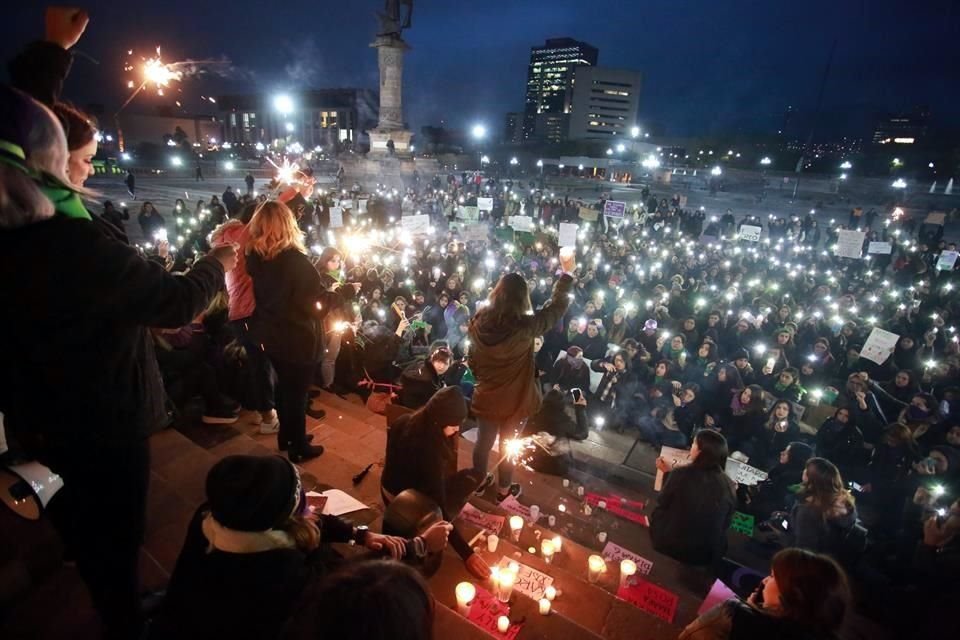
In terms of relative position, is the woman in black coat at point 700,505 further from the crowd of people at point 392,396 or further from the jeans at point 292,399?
the jeans at point 292,399

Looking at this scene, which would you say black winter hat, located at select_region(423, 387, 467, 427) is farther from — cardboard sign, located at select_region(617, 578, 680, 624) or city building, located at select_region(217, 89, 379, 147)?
city building, located at select_region(217, 89, 379, 147)

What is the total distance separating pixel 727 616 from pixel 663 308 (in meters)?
8.98

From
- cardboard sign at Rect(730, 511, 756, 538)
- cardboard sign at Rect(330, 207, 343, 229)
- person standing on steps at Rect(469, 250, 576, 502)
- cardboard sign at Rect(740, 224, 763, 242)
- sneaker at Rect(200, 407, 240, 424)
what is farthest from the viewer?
cardboard sign at Rect(740, 224, 763, 242)

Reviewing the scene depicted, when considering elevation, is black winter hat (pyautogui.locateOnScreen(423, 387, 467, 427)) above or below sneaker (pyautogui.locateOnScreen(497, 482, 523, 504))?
above

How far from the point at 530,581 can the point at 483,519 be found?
0.78m

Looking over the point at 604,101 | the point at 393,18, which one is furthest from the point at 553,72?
the point at 393,18

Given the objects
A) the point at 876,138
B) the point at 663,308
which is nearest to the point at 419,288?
the point at 663,308

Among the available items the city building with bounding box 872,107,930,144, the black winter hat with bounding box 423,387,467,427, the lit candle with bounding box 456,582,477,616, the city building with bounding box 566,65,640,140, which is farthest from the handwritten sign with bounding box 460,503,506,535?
the city building with bounding box 566,65,640,140

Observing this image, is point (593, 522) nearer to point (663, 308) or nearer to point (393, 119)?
point (663, 308)

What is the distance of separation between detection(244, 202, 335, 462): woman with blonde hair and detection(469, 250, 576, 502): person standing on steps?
1.30m

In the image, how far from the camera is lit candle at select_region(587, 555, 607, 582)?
3.70 m

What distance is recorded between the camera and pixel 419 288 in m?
12.6

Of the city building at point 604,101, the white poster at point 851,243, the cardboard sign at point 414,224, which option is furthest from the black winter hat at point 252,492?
the city building at point 604,101

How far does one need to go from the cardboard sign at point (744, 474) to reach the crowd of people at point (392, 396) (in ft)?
0.91
